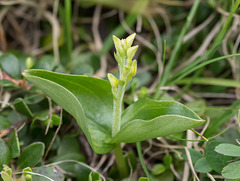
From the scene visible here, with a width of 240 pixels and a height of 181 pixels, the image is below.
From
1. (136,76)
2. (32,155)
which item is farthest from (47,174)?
(136,76)

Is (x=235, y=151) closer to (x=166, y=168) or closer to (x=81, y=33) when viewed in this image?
(x=166, y=168)

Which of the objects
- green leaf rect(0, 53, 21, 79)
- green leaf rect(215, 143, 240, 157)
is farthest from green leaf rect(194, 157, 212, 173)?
green leaf rect(0, 53, 21, 79)

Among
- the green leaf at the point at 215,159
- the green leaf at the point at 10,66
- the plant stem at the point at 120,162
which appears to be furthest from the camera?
the green leaf at the point at 10,66

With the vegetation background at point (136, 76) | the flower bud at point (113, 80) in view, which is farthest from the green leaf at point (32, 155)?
the flower bud at point (113, 80)

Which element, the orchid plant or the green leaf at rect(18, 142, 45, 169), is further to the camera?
the green leaf at rect(18, 142, 45, 169)

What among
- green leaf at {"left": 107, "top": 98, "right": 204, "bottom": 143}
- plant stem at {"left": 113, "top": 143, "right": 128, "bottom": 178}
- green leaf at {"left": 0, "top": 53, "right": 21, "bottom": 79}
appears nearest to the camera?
green leaf at {"left": 107, "top": 98, "right": 204, "bottom": 143}

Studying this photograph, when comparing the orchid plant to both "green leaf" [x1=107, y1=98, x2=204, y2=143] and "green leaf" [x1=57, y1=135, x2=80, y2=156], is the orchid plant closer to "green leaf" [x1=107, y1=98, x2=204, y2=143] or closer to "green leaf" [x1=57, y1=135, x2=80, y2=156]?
"green leaf" [x1=107, y1=98, x2=204, y2=143]

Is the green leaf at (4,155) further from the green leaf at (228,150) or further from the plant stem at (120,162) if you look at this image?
the green leaf at (228,150)
